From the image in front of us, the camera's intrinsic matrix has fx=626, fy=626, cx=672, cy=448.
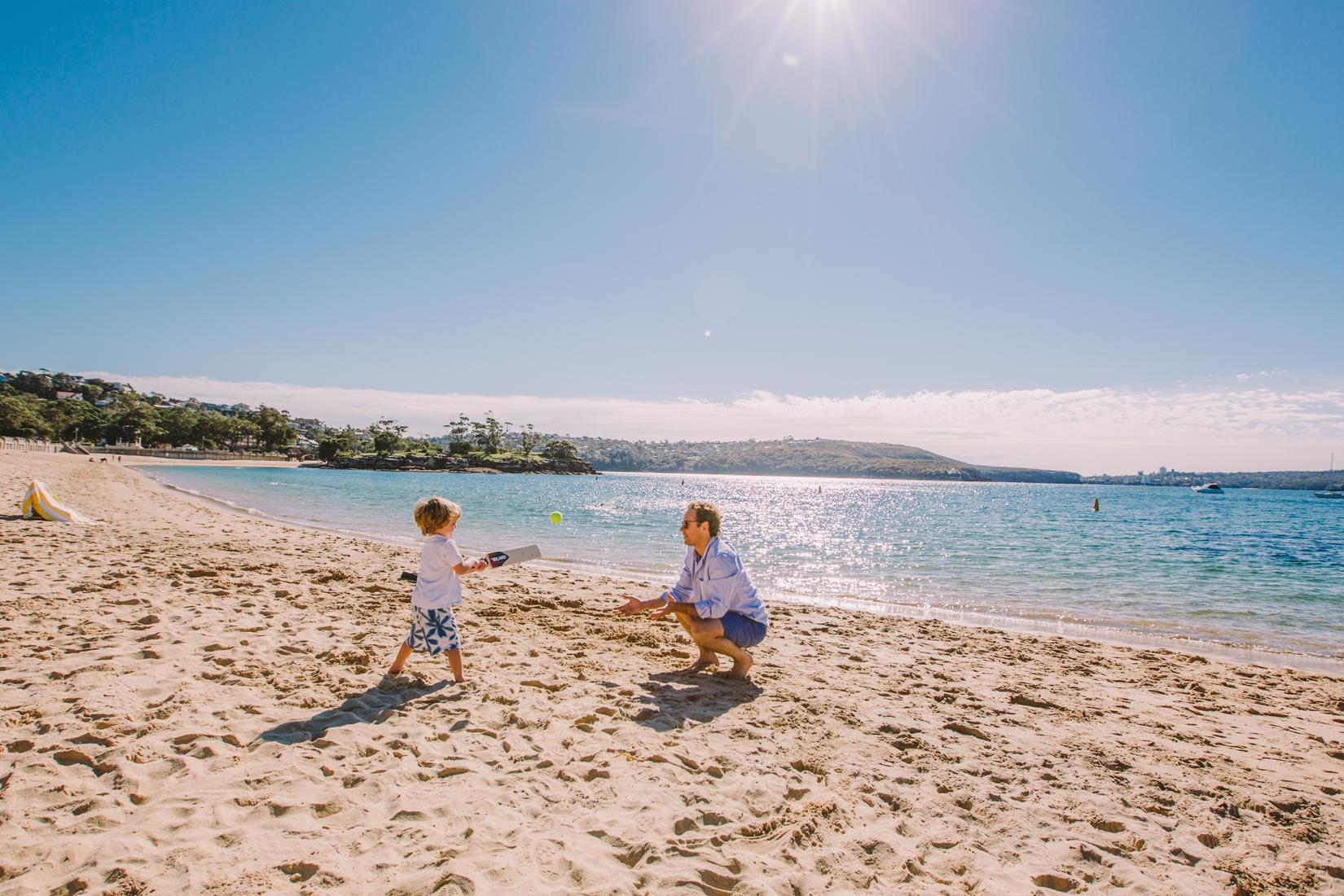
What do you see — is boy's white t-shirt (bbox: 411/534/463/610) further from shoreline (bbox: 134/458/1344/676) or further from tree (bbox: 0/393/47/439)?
tree (bbox: 0/393/47/439)

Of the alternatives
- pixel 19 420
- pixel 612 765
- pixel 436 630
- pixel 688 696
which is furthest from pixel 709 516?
pixel 19 420

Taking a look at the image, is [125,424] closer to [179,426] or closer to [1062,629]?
[179,426]

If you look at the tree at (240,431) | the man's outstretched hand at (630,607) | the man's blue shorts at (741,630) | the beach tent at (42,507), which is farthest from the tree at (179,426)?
the man's blue shorts at (741,630)

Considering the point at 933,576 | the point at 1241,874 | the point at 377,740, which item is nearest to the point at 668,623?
the point at 377,740

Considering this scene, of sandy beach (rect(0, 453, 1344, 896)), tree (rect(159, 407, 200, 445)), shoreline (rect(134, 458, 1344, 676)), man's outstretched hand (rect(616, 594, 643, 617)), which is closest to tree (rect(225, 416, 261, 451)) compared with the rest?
tree (rect(159, 407, 200, 445))

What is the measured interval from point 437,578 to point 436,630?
1.51ft

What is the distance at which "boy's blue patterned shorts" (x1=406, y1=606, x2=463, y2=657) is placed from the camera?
551 centimetres

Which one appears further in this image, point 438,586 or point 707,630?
point 707,630

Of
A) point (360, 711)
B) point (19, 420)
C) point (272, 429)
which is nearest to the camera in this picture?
point (360, 711)

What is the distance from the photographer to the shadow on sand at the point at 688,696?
16.5 ft

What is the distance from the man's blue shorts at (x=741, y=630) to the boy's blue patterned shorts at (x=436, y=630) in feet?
8.02

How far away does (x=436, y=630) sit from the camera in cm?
552

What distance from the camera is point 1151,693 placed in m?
6.62

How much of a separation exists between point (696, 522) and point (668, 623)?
10.0ft
